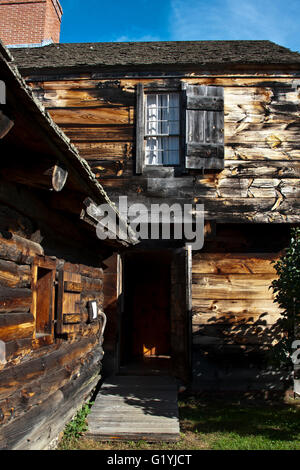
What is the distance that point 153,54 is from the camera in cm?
931

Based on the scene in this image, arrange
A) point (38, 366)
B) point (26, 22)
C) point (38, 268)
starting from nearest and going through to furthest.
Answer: point (38, 366) → point (38, 268) → point (26, 22)

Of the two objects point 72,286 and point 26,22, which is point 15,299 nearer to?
point 72,286

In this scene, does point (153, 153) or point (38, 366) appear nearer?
point (38, 366)

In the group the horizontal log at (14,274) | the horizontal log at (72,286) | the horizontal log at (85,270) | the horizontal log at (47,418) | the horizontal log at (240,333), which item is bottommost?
the horizontal log at (47,418)

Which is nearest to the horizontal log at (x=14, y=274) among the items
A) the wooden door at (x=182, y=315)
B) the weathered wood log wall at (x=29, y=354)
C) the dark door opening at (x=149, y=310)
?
the weathered wood log wall at (x=29, y=354)

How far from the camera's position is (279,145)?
8359 mm

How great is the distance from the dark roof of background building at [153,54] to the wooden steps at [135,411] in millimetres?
6371

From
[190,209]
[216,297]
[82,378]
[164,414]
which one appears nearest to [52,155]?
[82,378]

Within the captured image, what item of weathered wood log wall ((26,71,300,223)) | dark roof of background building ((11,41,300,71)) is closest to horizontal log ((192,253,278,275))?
weathered wood log wall ((26,71,300,223))

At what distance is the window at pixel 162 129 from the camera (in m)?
8.48

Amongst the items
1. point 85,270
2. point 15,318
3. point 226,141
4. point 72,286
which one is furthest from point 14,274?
point 226,141

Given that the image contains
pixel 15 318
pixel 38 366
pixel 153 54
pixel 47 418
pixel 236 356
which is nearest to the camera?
pixel 15 318

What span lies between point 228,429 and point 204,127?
5553mm

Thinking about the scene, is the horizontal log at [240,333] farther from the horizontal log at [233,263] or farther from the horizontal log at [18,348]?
the horizontal log at [18,348]
